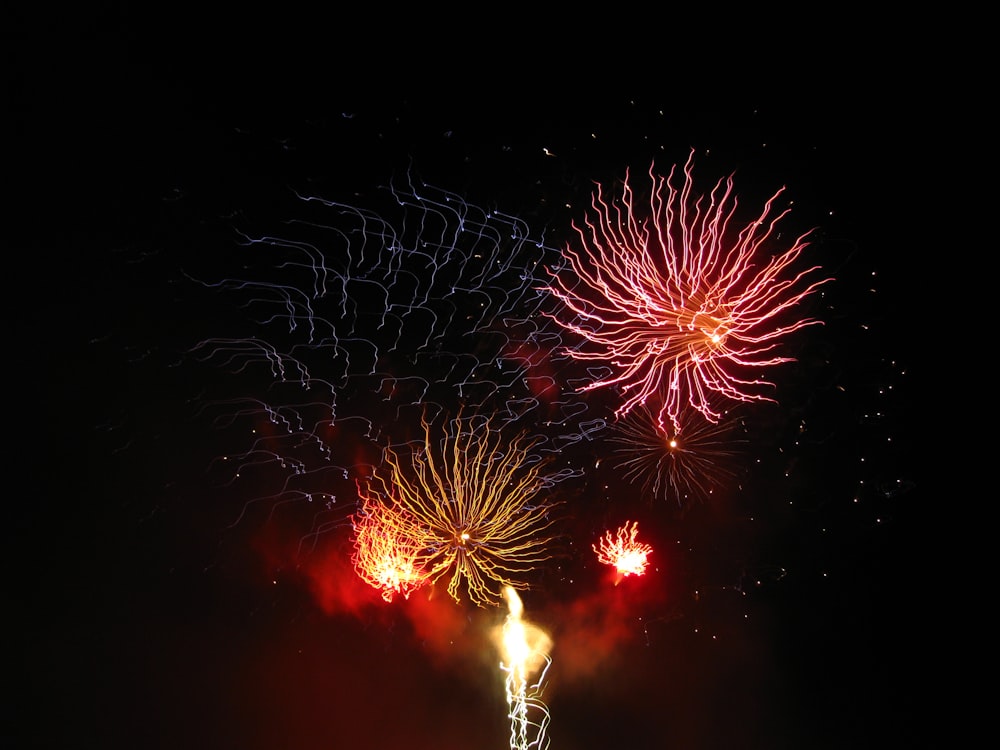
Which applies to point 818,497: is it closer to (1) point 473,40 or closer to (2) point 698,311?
(2) point 698,311

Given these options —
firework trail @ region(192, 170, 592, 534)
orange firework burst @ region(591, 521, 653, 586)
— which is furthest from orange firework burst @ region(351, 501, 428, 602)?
orange firework burst @ region(591, 521, 653, 586)

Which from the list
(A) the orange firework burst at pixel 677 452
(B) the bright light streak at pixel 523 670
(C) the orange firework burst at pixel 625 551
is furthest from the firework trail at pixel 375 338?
(B) the bright light streak at pixel 523 670

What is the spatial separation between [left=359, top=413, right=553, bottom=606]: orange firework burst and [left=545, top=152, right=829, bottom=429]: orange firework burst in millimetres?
834

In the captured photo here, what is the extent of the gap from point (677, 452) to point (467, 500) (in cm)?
122

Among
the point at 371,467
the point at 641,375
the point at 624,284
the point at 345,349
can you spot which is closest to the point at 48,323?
the point at 345,349

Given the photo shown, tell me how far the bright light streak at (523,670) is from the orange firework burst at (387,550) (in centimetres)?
65

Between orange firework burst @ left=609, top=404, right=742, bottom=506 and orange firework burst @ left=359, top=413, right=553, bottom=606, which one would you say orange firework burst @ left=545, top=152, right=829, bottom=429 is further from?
orange firework burst @ left=359, top=413, right=553, bottom=606

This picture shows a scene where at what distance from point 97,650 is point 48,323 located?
1.77 meters

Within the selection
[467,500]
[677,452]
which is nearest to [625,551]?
[677,452]

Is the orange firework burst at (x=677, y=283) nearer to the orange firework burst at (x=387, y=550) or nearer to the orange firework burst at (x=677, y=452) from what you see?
the orange firework burst at (x=677, y=452)

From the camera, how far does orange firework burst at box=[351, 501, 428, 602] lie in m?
3.85

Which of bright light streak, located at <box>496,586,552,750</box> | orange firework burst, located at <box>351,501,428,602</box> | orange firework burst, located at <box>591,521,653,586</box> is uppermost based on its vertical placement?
orange firework burst, located at <box>591,521,653,586</box>

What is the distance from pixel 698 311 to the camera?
9.51ft

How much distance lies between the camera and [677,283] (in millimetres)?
2820
